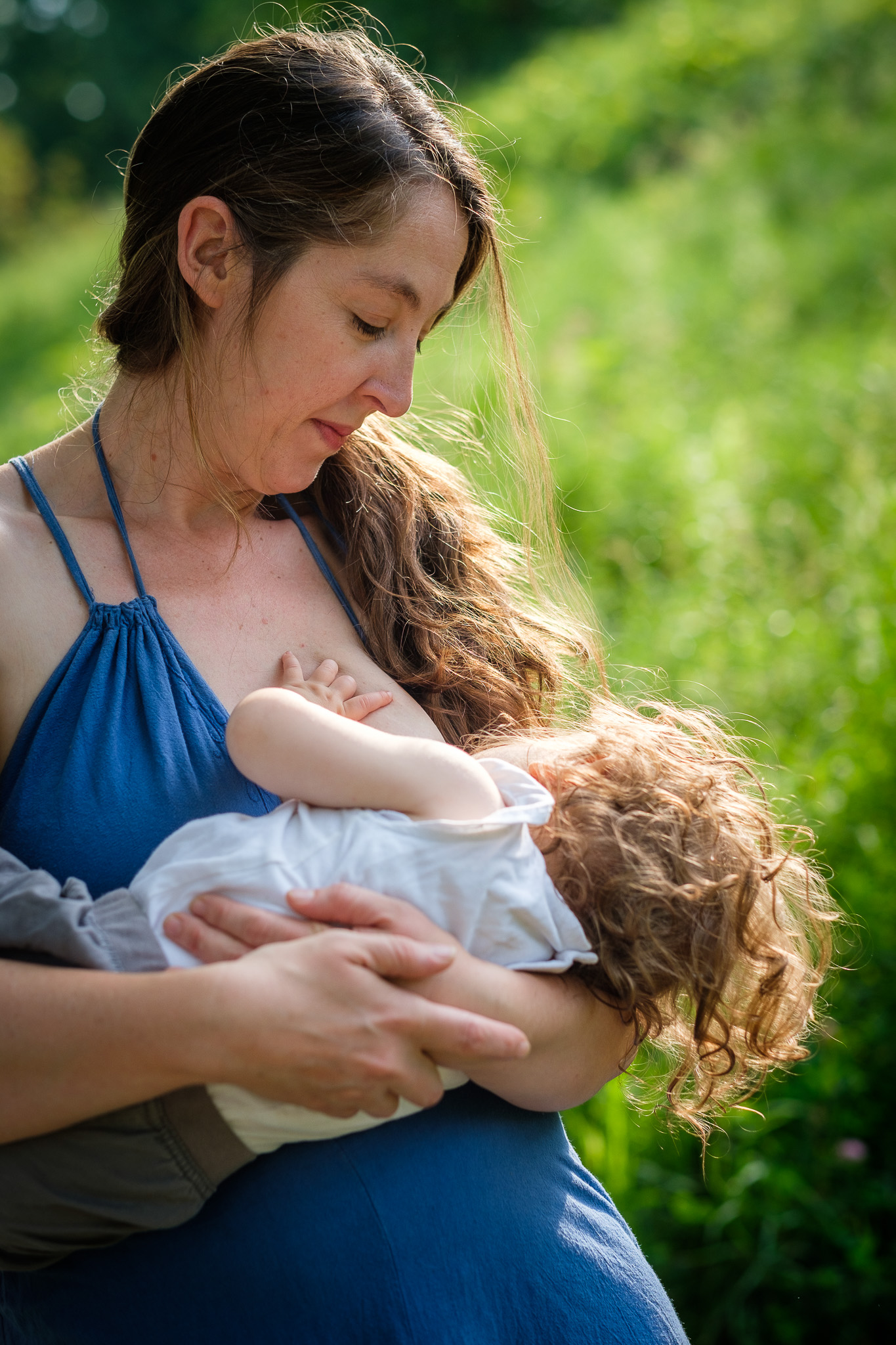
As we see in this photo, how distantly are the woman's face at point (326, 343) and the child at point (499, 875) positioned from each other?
344 millimetres

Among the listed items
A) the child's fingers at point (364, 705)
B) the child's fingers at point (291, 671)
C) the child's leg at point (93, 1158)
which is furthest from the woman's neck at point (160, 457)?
the child's leg at point (93, 1158)

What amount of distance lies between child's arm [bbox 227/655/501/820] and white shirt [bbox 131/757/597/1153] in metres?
0.03

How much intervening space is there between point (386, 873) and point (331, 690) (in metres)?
0.31

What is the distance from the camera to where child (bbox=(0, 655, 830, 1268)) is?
121 centimetres

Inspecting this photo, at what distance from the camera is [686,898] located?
1473 millimetres

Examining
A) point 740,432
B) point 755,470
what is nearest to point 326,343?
point 755,470

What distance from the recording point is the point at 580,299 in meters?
7.43

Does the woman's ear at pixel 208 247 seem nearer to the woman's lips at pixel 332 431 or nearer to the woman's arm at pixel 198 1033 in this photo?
the woman's lips at pixel 332 431

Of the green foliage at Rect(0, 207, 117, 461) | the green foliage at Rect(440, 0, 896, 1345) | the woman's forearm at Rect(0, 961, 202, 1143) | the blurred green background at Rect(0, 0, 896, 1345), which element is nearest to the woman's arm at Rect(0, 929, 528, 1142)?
the woman's forearm at Rect(0, 961, 202, 1143)

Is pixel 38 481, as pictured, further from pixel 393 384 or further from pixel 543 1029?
pixel 543 1029

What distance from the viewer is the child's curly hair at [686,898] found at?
1.47 m

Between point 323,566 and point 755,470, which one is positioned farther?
point 755,470

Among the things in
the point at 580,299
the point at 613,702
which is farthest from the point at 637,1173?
the point at 580,299

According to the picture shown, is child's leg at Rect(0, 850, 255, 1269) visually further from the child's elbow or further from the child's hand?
the child's hand
